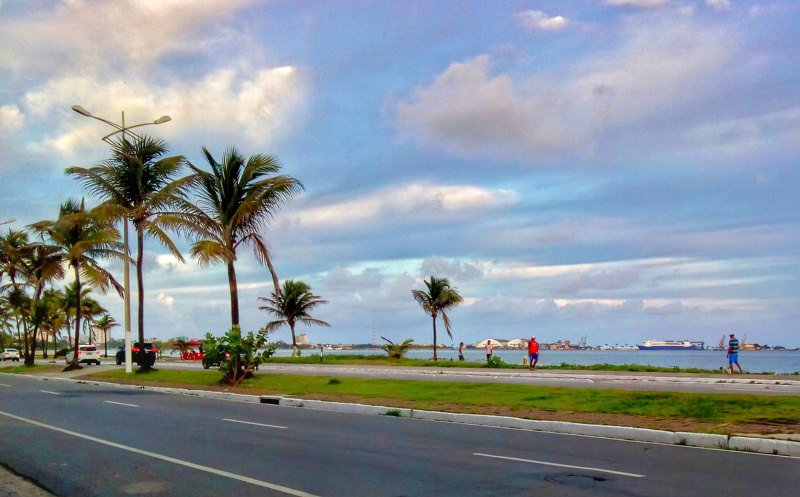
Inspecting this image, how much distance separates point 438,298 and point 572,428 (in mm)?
39623

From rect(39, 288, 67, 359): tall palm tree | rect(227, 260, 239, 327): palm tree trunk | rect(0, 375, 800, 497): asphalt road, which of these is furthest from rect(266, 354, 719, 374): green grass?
rect(39, 288, 67, 359): tall palm tree

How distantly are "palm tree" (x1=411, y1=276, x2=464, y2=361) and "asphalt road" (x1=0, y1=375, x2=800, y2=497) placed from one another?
37194 millimetres

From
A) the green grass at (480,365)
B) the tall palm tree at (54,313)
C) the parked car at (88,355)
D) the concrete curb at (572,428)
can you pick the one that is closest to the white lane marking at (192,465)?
the concrete curb at (572,428)

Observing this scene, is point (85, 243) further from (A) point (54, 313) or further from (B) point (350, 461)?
(A) point (54, 313)

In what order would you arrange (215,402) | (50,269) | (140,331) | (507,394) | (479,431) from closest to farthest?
(479,431) → (507,394) → (215,402) → (140,331) → (50,269)

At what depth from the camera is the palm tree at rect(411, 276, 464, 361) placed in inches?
2151

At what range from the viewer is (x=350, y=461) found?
1132 cm

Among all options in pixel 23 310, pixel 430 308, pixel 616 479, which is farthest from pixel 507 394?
pixel 23 310

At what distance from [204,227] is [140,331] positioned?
7750mm

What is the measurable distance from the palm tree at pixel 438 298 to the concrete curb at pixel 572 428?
105 ft

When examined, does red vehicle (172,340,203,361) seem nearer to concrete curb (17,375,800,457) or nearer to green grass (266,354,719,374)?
green grass (266,354,719,374)

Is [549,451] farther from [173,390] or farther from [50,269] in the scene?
[50,269]

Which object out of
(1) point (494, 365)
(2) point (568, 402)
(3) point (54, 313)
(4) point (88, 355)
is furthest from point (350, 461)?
(3) point (54, 313)

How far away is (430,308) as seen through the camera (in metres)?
54.9
